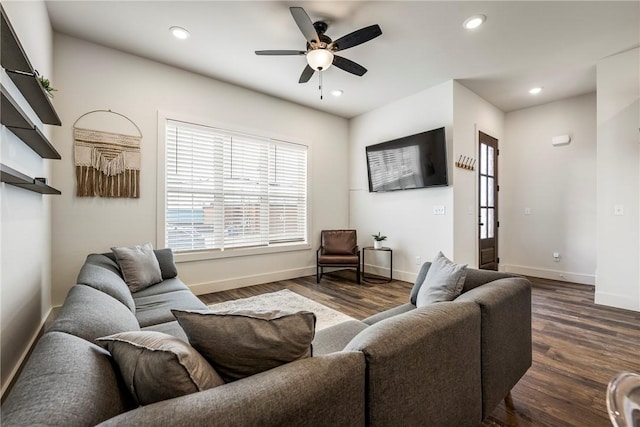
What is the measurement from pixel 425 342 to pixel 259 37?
319cm

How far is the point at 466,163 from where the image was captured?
411 centimetres

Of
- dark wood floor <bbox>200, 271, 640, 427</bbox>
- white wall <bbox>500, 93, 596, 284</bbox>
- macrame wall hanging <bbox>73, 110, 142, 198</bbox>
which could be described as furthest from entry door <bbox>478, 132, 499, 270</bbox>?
macrame wall hanging <bbox>73, 110, 142, 198</bbox>

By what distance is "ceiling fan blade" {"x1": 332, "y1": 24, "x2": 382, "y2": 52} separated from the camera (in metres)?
2.33

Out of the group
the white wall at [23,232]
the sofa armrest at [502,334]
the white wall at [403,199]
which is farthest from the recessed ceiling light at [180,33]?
the sofa armrest at [502,334]

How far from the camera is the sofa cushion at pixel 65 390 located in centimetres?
57

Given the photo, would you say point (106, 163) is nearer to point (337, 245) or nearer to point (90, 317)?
point (90, 317)

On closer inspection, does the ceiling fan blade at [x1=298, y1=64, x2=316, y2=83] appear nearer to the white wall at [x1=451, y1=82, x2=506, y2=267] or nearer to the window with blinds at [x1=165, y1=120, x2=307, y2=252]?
the window with blinds at [x1=165, y1=120, x2=307, y2=252]

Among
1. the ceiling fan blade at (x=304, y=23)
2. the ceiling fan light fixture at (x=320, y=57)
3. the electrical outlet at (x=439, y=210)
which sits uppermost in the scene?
the ceiling fan blade at (x=304, y=23)

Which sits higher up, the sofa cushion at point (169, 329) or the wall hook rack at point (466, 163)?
the wall hook rack at point (466, 163)

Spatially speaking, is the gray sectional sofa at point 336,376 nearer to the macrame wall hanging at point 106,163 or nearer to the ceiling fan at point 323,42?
the macrame wall hanging at point 106,163

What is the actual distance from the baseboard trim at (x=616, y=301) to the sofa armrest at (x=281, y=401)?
4110 millimetres

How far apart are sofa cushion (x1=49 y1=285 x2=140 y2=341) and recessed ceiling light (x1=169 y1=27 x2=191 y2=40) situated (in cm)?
260

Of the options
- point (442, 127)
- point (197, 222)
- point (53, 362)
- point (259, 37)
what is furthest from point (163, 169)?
point (442, 127)

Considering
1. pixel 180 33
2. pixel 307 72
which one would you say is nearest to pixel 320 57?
pixel 307 72
